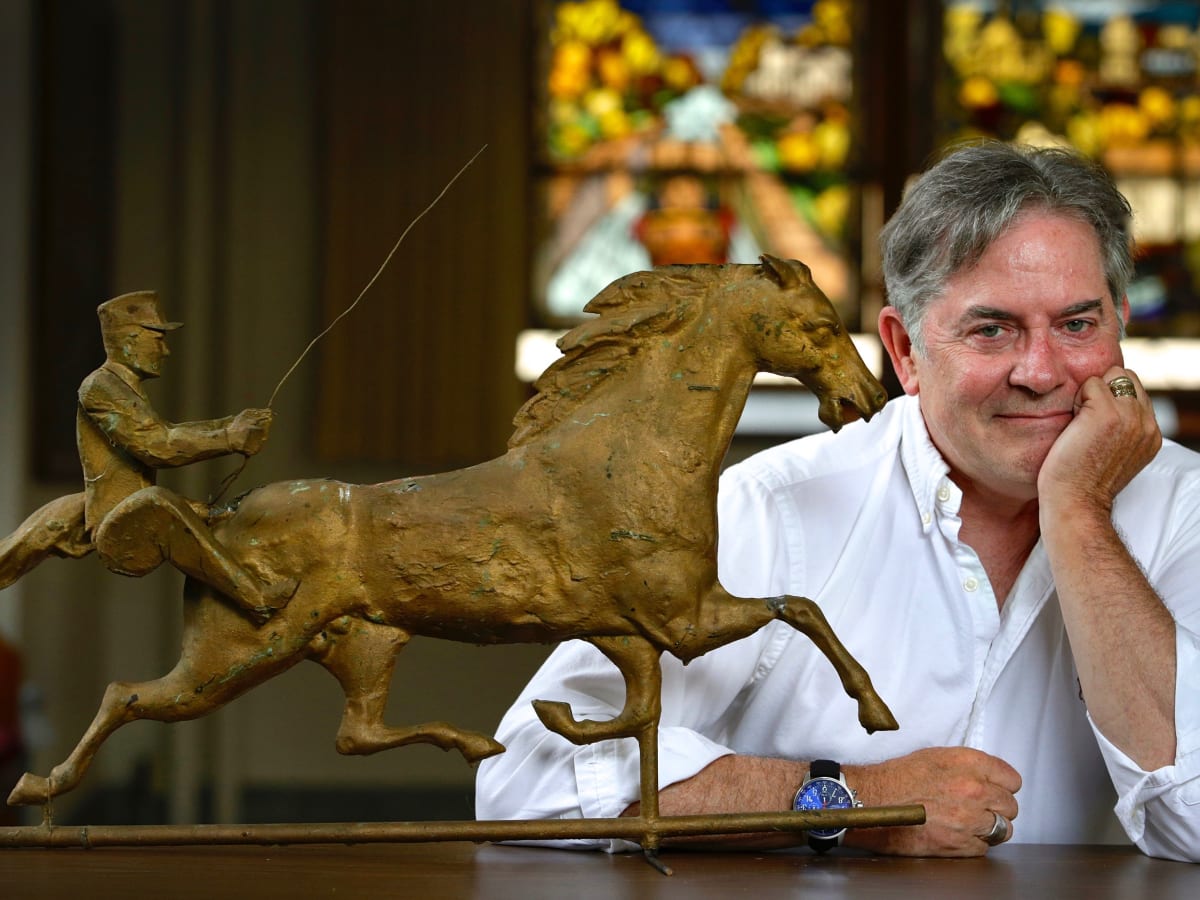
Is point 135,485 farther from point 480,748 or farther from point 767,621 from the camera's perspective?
point 767,621

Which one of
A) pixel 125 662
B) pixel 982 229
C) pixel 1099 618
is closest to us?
pixel 1099 618

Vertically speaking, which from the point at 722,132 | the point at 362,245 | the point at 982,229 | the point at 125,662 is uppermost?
the point at 722,132

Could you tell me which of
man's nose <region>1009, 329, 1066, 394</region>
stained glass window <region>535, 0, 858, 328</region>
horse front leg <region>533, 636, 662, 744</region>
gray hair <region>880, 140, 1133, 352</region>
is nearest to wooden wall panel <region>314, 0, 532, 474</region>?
stained glass window <region>535, 0, 858, 328</region>

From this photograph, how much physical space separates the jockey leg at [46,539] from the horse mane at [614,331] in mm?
336

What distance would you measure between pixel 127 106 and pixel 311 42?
61cm

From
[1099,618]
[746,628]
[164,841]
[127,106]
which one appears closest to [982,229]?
[1099,618]

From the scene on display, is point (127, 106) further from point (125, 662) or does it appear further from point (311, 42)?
point (125, 662)

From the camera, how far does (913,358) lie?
1.60 m

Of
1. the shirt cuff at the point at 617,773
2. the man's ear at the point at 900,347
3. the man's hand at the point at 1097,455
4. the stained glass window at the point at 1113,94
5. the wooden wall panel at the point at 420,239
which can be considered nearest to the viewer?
the shirt cuff at the point at 617,773

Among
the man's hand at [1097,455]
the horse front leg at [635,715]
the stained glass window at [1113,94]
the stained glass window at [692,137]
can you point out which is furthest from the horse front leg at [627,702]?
the stained glass window at [1113,94]

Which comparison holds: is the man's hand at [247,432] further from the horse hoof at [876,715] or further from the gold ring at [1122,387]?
the gold ring at [1122,387]

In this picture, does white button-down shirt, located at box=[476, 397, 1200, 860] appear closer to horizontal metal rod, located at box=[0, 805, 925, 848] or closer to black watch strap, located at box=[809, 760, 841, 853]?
black watch strap, located at box=[809, 760, 841, 853]

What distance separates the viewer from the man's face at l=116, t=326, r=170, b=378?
3.72 feet

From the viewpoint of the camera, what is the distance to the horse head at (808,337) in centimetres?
117
